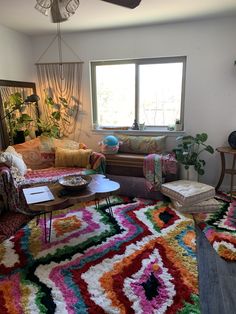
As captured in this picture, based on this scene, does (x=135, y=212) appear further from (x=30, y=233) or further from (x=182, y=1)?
(x=182, y=1)

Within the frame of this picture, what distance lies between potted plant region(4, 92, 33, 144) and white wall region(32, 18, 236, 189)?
134 centimetres

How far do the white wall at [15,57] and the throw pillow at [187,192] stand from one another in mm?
2933

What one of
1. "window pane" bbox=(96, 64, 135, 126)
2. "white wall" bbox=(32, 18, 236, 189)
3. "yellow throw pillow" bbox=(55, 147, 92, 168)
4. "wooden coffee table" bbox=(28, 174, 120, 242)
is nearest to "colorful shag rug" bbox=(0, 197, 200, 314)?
"wooden coffee table" bbox=(28, 174, 120, 242)

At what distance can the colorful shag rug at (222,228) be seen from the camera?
2184 millimetres

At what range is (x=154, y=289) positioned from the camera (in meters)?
1.72

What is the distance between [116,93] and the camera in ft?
13.3

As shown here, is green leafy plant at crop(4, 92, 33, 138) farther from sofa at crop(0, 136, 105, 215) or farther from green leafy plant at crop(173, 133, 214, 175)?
green leafy plant at crop(173, 133, 214, 175)

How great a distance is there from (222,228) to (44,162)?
254cm

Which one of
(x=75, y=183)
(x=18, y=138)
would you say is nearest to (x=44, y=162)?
(x=18, y=138)

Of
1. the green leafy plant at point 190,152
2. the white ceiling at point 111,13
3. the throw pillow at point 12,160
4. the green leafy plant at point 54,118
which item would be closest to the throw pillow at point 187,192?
the green leafy plant at point 190,152

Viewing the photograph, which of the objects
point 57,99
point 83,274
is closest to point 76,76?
point 57,99

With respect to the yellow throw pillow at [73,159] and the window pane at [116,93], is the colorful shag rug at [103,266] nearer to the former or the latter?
the yellow throw pillow at [73,159]

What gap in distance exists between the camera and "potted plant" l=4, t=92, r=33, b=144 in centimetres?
348

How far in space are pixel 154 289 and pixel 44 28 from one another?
12.4 ft
